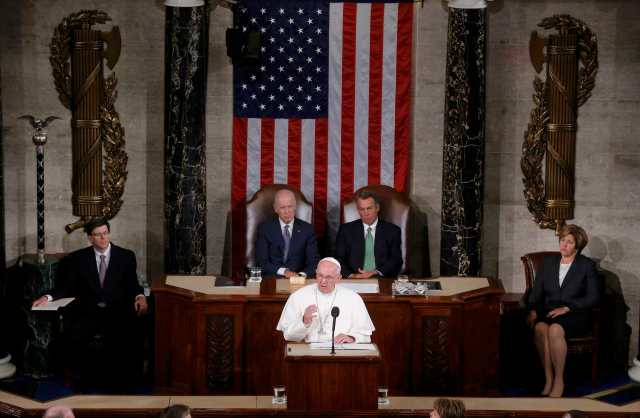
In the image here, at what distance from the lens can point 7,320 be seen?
10547mm

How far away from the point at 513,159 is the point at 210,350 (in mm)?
4074

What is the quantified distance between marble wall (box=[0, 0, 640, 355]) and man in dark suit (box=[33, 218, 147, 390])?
5.19ft

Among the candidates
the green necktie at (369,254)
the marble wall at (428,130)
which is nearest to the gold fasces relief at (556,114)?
the marble wall at (428,130)

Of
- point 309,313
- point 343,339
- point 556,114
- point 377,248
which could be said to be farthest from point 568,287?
point 309,313

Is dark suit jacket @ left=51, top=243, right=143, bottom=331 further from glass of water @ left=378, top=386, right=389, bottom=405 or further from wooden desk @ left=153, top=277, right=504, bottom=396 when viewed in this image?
glass of water @ left=378, top=386, right=389, bottom=405

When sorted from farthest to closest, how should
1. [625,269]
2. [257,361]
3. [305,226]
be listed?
[625,269], [305,226], [257,361]

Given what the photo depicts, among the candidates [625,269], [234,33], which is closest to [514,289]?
[625,269]

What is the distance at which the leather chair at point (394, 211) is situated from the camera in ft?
34.9

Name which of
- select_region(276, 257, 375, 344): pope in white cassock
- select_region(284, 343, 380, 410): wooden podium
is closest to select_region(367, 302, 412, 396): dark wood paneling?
select_region(276, 257, 375, 344): pope in white cassock

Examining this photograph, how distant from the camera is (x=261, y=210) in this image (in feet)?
35.0

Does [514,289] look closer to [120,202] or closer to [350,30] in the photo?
[350,30]

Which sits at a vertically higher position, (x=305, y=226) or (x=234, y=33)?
(x=234, y=33)

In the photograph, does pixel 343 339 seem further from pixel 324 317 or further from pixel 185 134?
pixel 185 134

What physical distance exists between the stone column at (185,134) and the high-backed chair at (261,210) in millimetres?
470
